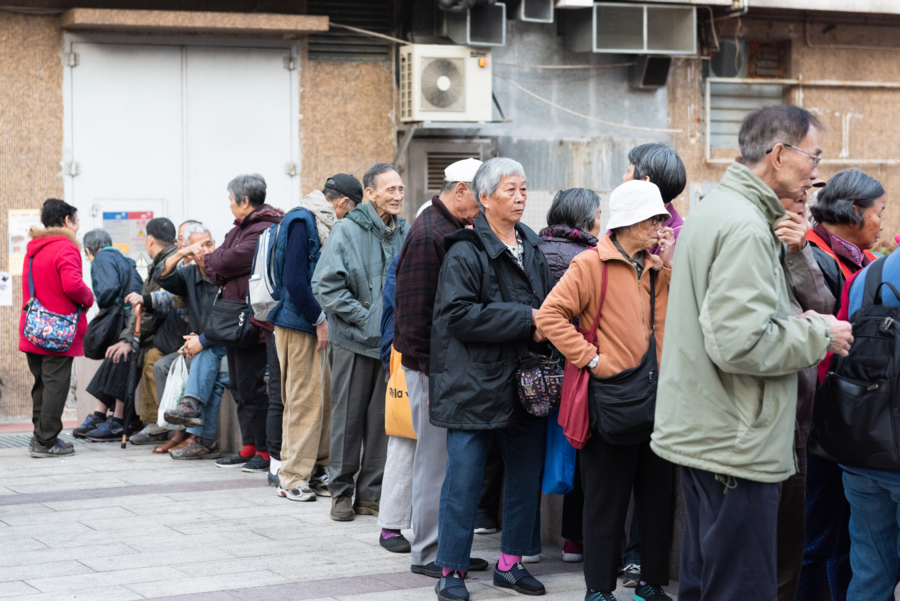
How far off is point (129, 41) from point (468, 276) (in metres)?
8.02

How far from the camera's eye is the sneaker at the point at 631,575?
505 cm

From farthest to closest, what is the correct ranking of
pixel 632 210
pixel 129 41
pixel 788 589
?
pixel 129 41 < pixel 632 210 < pixel 788 589

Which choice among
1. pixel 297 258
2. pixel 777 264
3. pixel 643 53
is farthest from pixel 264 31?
pixel 777 264

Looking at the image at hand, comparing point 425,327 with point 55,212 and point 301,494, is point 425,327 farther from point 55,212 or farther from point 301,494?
point 55,212

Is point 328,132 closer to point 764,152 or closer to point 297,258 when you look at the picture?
point 297,258

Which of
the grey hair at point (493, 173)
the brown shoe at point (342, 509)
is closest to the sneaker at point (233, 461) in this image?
the brown shoe at point (342, 509)

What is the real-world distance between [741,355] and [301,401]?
4407 millimetres

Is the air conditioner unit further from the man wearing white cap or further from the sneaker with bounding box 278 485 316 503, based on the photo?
the man wearing white cap

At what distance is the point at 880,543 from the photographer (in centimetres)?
402

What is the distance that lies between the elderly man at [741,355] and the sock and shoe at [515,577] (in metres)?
1.52

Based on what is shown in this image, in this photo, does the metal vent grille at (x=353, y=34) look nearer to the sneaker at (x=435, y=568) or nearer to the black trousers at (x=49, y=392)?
the black trousers at (x=49, y=392)

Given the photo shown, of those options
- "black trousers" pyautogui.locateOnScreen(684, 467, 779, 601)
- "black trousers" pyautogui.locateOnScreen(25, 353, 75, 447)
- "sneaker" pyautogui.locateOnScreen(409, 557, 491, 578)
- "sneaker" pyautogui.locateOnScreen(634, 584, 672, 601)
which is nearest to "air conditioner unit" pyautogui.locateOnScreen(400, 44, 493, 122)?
"black trousers" pyautogui.locateOnScreen(25, 353, 75, 447)

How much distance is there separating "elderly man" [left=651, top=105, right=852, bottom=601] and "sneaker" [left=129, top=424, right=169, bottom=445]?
705 centimetres

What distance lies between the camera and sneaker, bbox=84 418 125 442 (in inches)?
397
